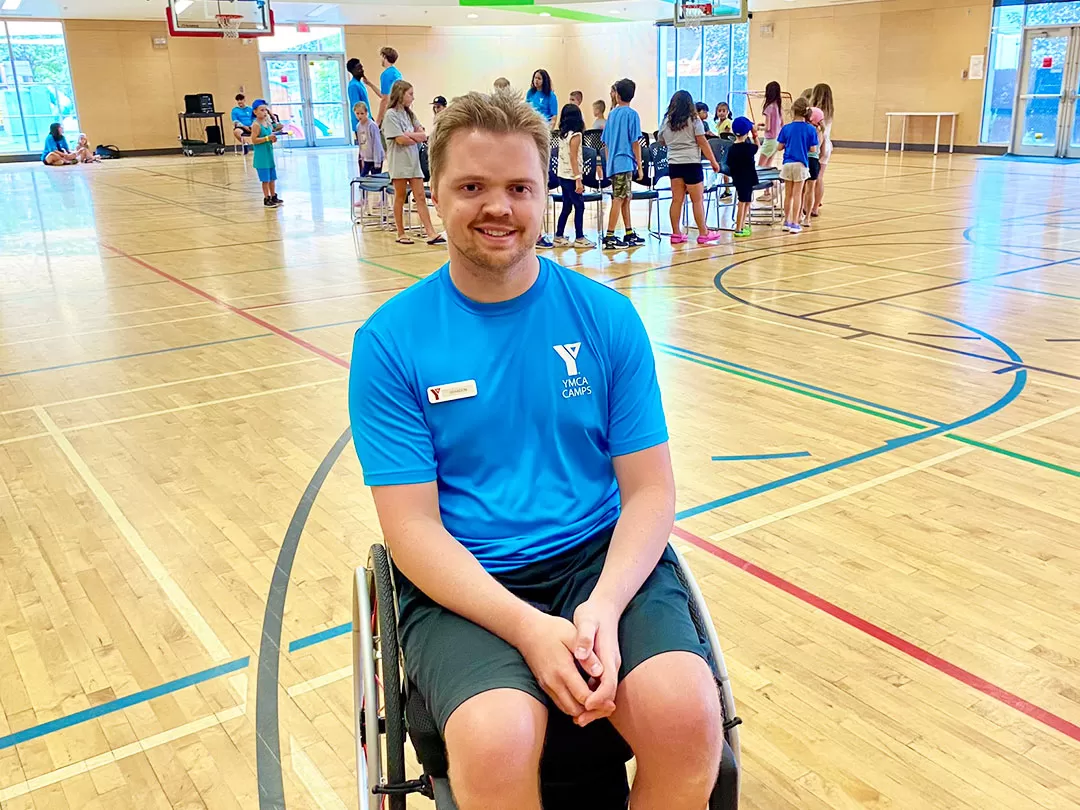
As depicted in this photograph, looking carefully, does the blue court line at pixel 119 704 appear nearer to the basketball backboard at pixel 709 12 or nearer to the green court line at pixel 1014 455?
the green court line at pixel 1014 455

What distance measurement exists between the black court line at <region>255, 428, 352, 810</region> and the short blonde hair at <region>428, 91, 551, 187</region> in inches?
56.0

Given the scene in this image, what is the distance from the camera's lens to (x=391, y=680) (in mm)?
1510

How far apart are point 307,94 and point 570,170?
20.0m

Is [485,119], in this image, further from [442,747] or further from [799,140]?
[799,140]

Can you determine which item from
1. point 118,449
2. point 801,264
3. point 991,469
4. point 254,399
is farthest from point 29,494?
point 801,264

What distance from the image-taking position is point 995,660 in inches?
100

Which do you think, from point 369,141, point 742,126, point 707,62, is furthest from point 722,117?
point 707,62

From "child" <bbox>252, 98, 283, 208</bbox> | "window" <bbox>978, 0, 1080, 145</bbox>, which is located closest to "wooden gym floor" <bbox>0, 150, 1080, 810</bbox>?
"child" <bbox>252, 98, 283, 208</bbox>

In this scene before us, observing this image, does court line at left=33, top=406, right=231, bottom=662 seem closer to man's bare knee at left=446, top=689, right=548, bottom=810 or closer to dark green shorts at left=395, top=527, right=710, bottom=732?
dark green shorts at left=395, top=527, right=710, bottom=732

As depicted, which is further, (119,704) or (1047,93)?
(1047,93)

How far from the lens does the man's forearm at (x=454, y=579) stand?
151 centimetres

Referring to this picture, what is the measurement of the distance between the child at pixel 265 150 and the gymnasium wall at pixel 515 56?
1451cm

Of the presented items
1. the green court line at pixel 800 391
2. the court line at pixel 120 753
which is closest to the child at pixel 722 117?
the green court line at pixel 800 391

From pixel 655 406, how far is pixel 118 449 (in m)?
3.27
